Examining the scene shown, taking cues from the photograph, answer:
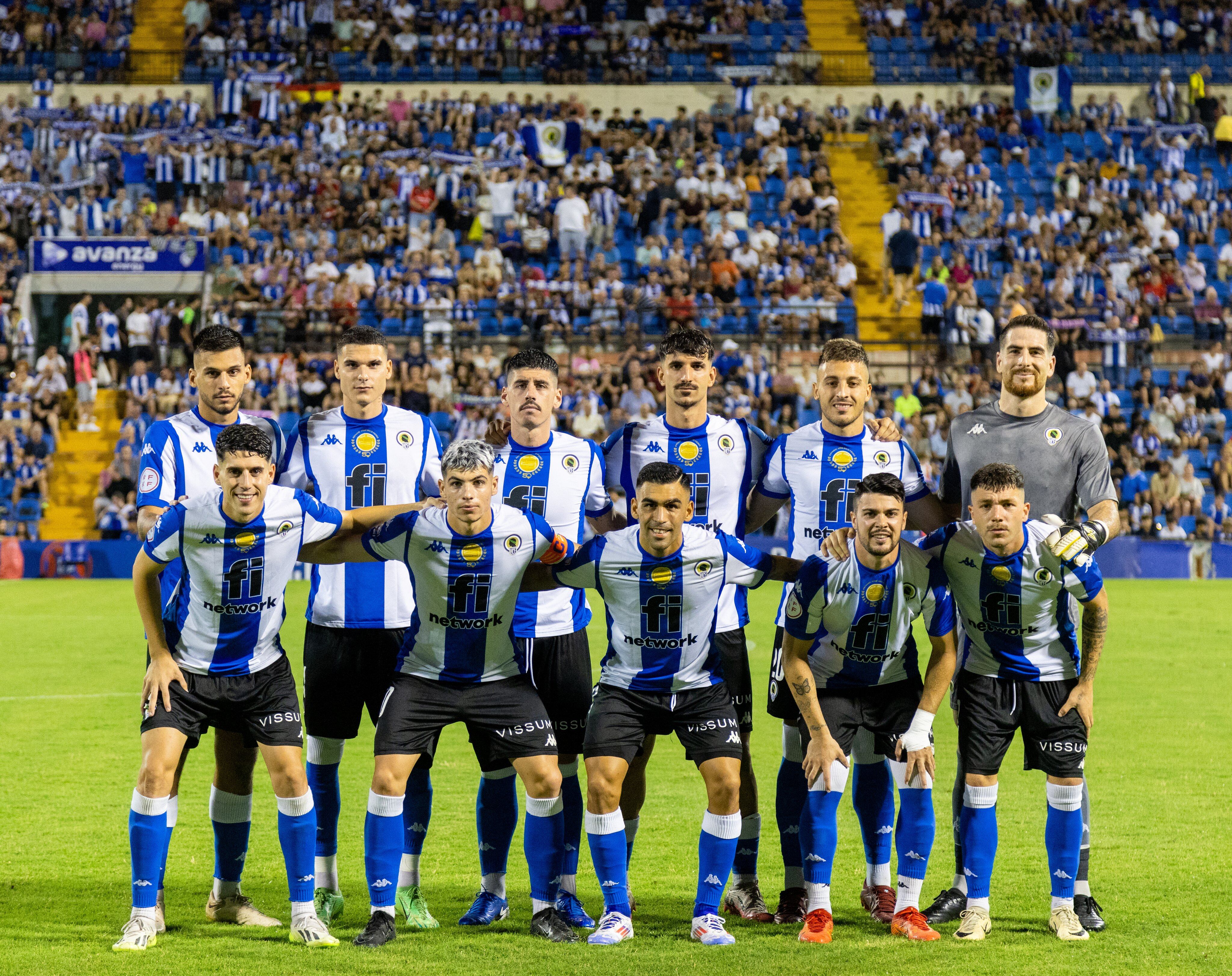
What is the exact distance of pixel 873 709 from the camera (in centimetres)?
596

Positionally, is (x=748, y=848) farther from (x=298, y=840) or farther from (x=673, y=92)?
(x=673, y=92)

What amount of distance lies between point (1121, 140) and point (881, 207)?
541cm

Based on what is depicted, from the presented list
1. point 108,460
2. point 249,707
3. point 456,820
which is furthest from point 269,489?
point 108,460

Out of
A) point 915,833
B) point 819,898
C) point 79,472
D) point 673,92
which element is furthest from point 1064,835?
point 673,92

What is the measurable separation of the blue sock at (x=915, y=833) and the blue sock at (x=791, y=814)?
506mm

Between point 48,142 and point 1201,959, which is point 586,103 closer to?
point 48,142

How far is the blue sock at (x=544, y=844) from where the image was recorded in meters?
5.80

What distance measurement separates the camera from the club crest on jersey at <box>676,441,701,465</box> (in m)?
6.52

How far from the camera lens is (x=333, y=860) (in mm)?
6293

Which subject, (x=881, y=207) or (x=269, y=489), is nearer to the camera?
(x=269, y=489)

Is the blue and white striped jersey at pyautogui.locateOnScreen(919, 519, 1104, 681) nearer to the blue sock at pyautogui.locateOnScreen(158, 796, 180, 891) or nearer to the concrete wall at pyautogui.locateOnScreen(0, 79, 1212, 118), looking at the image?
the blue sock at pyautogui.locateOnScreen(158, 796, 180, 891)

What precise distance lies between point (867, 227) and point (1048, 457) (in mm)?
23415

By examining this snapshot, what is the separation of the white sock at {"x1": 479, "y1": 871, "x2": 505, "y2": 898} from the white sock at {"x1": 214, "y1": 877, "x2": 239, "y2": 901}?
1.07m

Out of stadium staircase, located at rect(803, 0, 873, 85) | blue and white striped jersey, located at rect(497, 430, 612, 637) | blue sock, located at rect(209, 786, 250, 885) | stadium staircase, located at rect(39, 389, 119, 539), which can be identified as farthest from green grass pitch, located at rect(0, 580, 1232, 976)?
stadium staircase, located at rect(803, 0, 873, 85)
